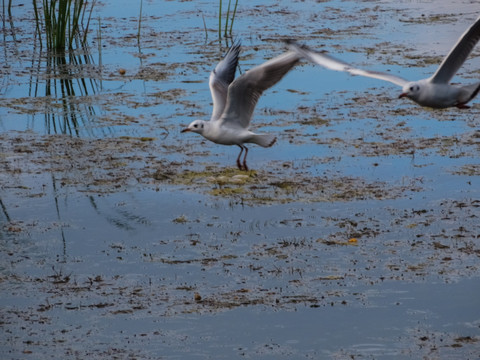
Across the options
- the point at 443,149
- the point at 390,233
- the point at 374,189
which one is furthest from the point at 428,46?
the point at 390,233

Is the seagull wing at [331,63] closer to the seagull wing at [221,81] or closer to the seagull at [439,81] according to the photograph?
the seagull at [439,81]

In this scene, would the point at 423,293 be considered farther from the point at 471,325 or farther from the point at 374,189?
the point at 374,189

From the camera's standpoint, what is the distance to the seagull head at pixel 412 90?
894 centimetres

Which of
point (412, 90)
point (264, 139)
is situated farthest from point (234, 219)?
point (412, 90)

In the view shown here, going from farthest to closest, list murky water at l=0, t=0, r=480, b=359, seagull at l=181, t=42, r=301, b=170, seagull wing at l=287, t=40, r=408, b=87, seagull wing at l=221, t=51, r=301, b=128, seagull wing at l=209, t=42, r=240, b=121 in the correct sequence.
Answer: seagull wing at l=209, t=42, r=240, b=121 → seagull at l=181, t=42, r=301, b=170 → seagull wing at l=221, t=51, r=301, b=128 → seagull wing at l=287, t=40, r=408, b=87 → murky water at l=0, t=0, r=480, b=359

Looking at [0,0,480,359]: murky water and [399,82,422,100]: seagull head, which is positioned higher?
[399,82,422,100]: seagull head

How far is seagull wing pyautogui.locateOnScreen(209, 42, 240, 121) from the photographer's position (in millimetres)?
10312

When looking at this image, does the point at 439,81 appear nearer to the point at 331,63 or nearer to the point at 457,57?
the point at 457,57

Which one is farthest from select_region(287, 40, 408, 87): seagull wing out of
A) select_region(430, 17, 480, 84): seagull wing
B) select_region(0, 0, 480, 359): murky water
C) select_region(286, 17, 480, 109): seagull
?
select_region(0, 0, 480, 359): murky water

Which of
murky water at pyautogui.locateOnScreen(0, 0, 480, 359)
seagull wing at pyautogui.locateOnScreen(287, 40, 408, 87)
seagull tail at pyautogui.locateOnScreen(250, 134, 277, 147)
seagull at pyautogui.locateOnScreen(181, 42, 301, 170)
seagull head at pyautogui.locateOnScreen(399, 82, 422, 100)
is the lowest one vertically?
murky water at pyautogui.locateOnScreen(0, 0, 480, 359)

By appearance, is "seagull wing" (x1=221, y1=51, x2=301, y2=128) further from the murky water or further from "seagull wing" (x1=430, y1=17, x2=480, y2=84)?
"seagull wing" (x1=430, y1=17, x2=480, y2=84)

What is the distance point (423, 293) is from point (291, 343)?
4.59 feet

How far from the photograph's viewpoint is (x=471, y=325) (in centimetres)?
707

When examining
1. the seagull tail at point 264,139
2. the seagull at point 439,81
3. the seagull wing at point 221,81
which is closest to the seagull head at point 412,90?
the seagull at point 439,81
